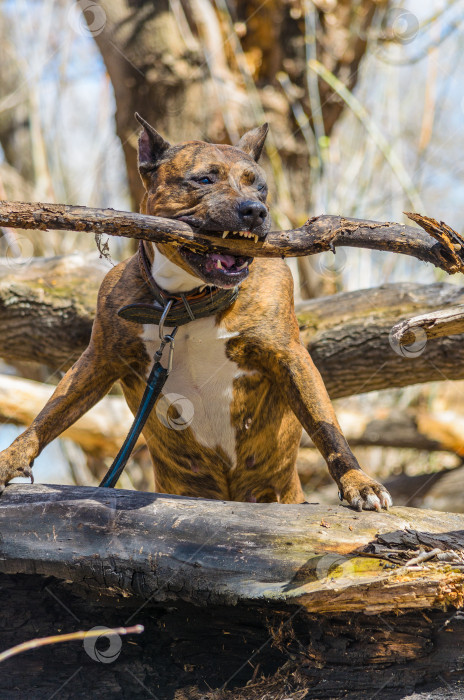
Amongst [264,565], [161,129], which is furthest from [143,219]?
[161,129]

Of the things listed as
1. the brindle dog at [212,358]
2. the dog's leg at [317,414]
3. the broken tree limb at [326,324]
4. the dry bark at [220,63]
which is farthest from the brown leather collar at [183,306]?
the dry bark at [220,63]

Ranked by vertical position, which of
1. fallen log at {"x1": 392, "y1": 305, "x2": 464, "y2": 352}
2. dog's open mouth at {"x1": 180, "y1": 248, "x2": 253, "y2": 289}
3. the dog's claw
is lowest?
the dog's claw

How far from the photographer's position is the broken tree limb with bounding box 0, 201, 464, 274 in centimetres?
210

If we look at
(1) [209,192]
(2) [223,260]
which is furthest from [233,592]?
(1) [209,192]

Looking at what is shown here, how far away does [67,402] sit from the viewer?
3145mm

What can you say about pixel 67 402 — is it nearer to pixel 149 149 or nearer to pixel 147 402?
pixel 147 402

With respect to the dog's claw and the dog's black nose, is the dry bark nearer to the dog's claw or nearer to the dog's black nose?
the dog's black nose

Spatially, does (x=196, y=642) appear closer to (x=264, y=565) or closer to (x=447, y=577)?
(x=264, y=565)

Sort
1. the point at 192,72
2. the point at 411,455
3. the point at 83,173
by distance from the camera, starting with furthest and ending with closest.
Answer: the point at 83,173 < the point at 411,455 < the point at 192,72

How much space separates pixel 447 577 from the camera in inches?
79.1

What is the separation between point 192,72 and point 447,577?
5467 mm

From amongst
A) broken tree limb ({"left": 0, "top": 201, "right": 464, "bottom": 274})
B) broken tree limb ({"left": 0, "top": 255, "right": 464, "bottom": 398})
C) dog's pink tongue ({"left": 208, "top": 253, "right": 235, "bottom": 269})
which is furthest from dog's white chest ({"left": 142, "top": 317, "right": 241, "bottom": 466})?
broken tree limb ({"left": 0, "top": 255, "right": 464, "bottom": 398})

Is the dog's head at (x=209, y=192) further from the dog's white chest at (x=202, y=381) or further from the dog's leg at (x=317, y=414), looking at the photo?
the dog's leg at (x=317, y=414)

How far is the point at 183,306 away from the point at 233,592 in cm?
126
